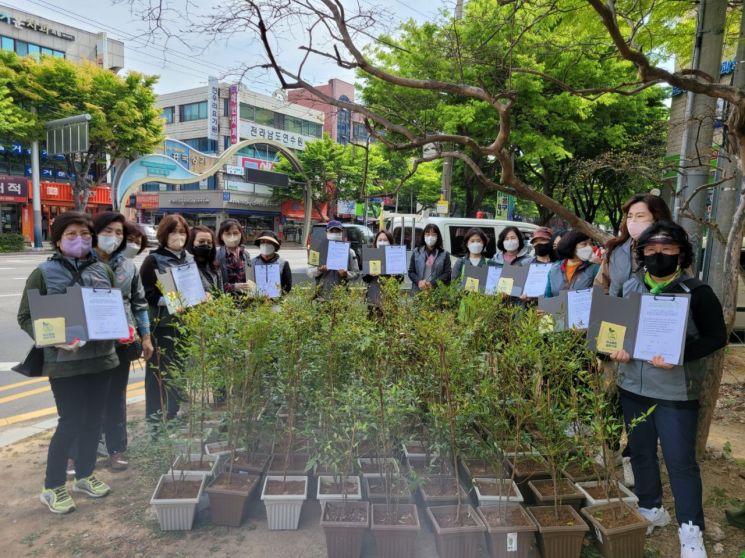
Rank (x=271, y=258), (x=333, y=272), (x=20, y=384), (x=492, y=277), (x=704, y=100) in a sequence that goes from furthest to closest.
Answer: (x=333, y=272)
(x=20, y=384)
(x=492, y=277)
(x=271, y=258)
(x=704, y=100)

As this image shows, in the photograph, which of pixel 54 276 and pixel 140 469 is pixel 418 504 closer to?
pixel 140 469

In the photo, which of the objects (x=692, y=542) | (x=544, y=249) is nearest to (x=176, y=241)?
(x=544, y=249)

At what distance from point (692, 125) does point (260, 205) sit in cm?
3458

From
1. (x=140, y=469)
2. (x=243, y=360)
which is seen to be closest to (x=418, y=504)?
(x=243, y=360)

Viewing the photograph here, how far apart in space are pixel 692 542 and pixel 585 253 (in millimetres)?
2128

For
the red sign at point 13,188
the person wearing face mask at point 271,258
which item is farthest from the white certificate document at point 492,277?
the red sign at point 13,188

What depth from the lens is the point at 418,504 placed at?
8.89 feet

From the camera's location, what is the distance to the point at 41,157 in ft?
85.9

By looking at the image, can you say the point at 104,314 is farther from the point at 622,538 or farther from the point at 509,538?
the point at 622,538

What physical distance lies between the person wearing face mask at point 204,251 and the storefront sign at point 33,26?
31.5 meters

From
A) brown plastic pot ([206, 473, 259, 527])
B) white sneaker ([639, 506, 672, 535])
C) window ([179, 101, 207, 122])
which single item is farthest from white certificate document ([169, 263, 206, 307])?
window ([179, 101, 207, 122])

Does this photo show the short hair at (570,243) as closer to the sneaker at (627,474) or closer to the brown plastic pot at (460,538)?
the sneaker at (627,474)

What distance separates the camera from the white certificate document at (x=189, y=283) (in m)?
3.42

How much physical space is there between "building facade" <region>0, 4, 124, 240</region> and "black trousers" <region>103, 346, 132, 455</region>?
82.9ft
